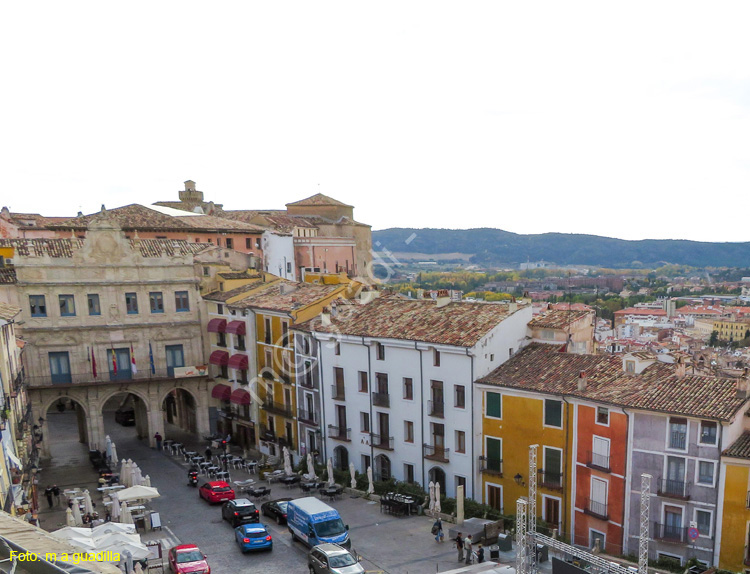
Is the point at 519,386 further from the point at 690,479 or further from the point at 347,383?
the point at 347,383

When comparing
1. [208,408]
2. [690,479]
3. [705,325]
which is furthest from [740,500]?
[705,325]

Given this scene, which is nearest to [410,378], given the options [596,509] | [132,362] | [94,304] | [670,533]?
[596,509]

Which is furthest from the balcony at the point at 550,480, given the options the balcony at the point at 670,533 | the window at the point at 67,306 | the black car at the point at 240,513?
the window at the point at 67,306

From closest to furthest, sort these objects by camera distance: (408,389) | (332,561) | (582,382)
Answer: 1. (332,561)
2. (582,382)
3. (408,389)

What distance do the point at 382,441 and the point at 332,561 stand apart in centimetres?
1504

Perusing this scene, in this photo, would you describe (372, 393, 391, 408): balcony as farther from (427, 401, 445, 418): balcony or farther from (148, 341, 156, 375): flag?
(148, 341, 156, 375): flag

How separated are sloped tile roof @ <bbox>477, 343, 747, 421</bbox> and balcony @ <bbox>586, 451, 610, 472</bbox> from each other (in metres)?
3.22

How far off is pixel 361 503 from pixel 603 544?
1482 cm

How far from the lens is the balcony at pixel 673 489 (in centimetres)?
2817

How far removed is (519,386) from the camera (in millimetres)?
34062

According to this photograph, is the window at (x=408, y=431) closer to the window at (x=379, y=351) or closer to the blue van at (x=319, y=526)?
the window at (x=379, y=351)

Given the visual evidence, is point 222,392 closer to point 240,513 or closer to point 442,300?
point 240,513

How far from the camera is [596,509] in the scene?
Answer: 31.3 m

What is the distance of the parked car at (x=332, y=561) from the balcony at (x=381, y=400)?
13.8 m
